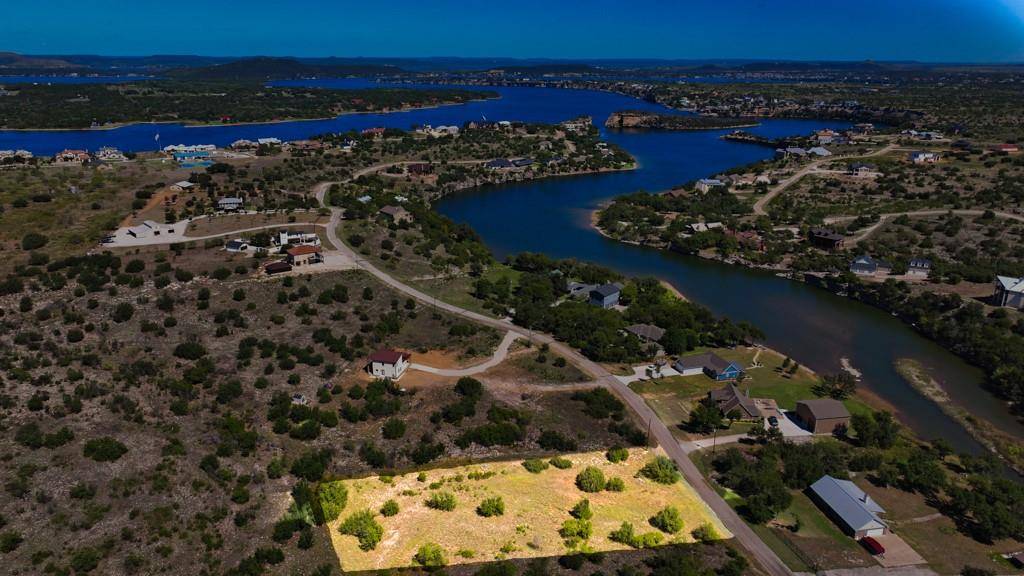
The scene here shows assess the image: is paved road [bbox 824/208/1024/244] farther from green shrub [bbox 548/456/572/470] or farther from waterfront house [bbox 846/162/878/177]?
green shrub [bbox 548/456/572/470]

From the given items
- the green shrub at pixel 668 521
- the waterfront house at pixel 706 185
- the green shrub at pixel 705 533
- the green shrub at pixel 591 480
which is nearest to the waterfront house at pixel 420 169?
the waterfront house at pixel 706 185

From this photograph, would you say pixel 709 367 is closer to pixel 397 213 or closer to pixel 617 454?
pixel 617 454

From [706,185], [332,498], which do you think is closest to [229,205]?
[332,498]

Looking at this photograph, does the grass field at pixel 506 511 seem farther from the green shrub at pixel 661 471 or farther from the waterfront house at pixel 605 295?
the waterfront house at pixel 605 295

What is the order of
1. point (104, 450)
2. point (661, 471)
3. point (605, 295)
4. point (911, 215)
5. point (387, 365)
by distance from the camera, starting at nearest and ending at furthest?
point (104, 450)
point (661, 471)
point (387, 365)
point (605, 295)
point (911, 215)

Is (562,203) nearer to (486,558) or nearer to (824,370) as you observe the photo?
(824,370)
